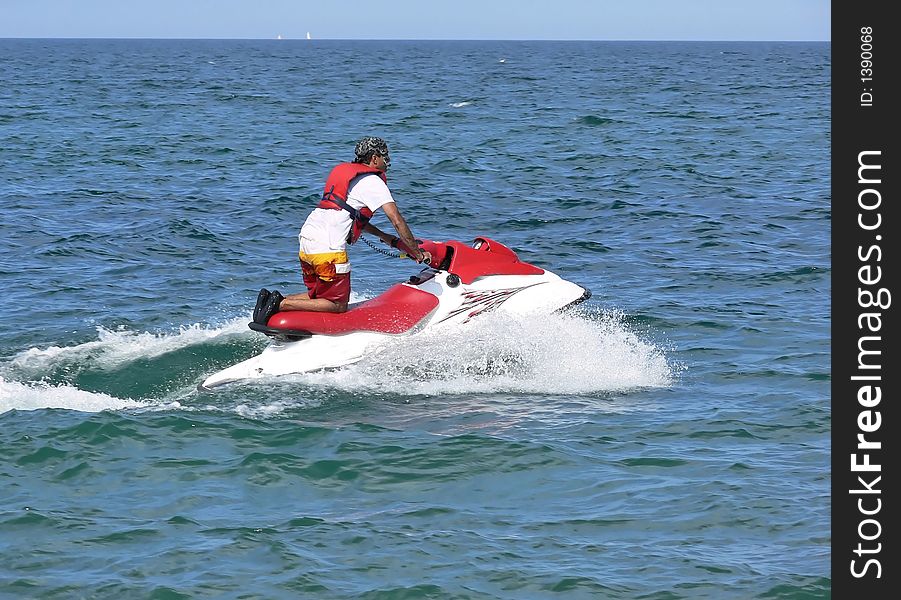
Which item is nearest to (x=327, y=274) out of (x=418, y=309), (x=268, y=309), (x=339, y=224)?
(x=339, y=224)

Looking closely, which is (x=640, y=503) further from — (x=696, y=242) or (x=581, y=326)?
(x=696, y=242)

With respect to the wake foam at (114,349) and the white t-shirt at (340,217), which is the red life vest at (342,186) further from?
the wake foam at (114,349)

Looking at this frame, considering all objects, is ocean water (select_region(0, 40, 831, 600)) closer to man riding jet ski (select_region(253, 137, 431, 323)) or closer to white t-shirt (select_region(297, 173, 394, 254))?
man riding jet ski (select_region(253, 137, 431, 323))

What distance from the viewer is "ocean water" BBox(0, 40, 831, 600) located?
7031 millimetres

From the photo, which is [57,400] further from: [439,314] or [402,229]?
[439,314]

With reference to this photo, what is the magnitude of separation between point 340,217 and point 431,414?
1.78m

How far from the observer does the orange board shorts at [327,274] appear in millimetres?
10195

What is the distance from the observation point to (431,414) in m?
9.63

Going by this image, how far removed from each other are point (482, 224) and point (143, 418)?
10.3 meters

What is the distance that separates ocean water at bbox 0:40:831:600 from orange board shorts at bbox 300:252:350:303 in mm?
663

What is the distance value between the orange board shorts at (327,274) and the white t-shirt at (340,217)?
2.7 inches

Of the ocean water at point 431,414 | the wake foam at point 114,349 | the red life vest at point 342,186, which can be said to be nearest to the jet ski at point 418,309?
the ocean water at point 431,414

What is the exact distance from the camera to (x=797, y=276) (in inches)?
591
